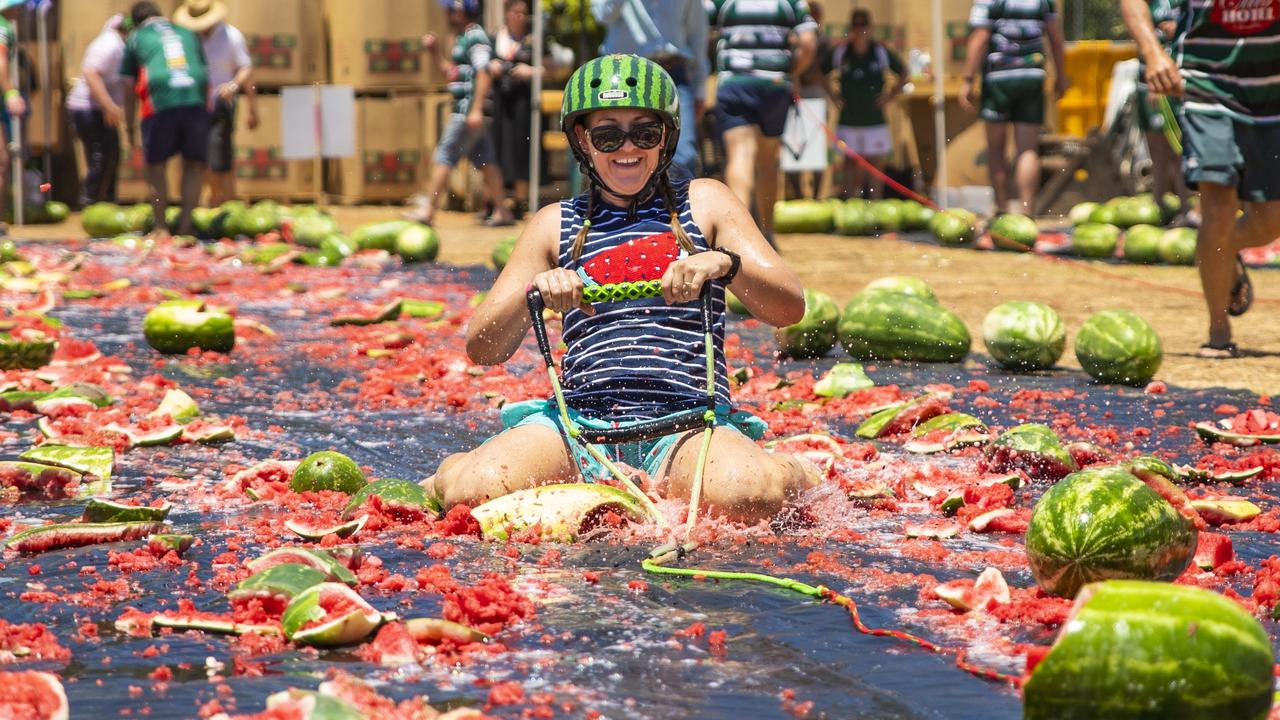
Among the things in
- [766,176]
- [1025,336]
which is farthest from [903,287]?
[766,176]

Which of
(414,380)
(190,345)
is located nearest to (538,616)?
(414,380)

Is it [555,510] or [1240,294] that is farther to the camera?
[1240,294]

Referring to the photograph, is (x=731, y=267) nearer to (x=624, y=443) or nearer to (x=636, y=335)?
(x=636, y=335)

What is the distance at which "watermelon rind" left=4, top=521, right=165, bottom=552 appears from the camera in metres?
4.02

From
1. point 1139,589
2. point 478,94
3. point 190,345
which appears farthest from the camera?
point 478,94

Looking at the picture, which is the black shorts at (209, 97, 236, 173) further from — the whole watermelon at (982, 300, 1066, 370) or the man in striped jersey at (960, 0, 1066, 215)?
the whole watermelon at (982, 300, 1066, 370)

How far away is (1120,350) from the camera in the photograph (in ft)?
22.1

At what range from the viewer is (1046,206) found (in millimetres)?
17172

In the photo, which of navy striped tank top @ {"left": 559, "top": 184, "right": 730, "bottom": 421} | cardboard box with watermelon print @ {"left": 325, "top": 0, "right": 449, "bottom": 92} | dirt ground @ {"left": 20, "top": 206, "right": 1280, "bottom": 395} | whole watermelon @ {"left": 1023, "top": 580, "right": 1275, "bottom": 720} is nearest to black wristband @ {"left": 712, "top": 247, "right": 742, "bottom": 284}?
navy striped tank top @ {"left": 559, "top": 184, "right": 730, "bottom": 421}

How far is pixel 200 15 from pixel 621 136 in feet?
36.6

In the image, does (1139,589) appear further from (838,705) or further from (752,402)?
(752,402)

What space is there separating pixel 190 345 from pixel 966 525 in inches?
182

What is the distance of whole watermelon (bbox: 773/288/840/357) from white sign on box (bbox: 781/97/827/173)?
31.8 feet

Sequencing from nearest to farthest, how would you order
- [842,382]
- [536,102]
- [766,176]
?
[842,382], [766,176], [536,102]
